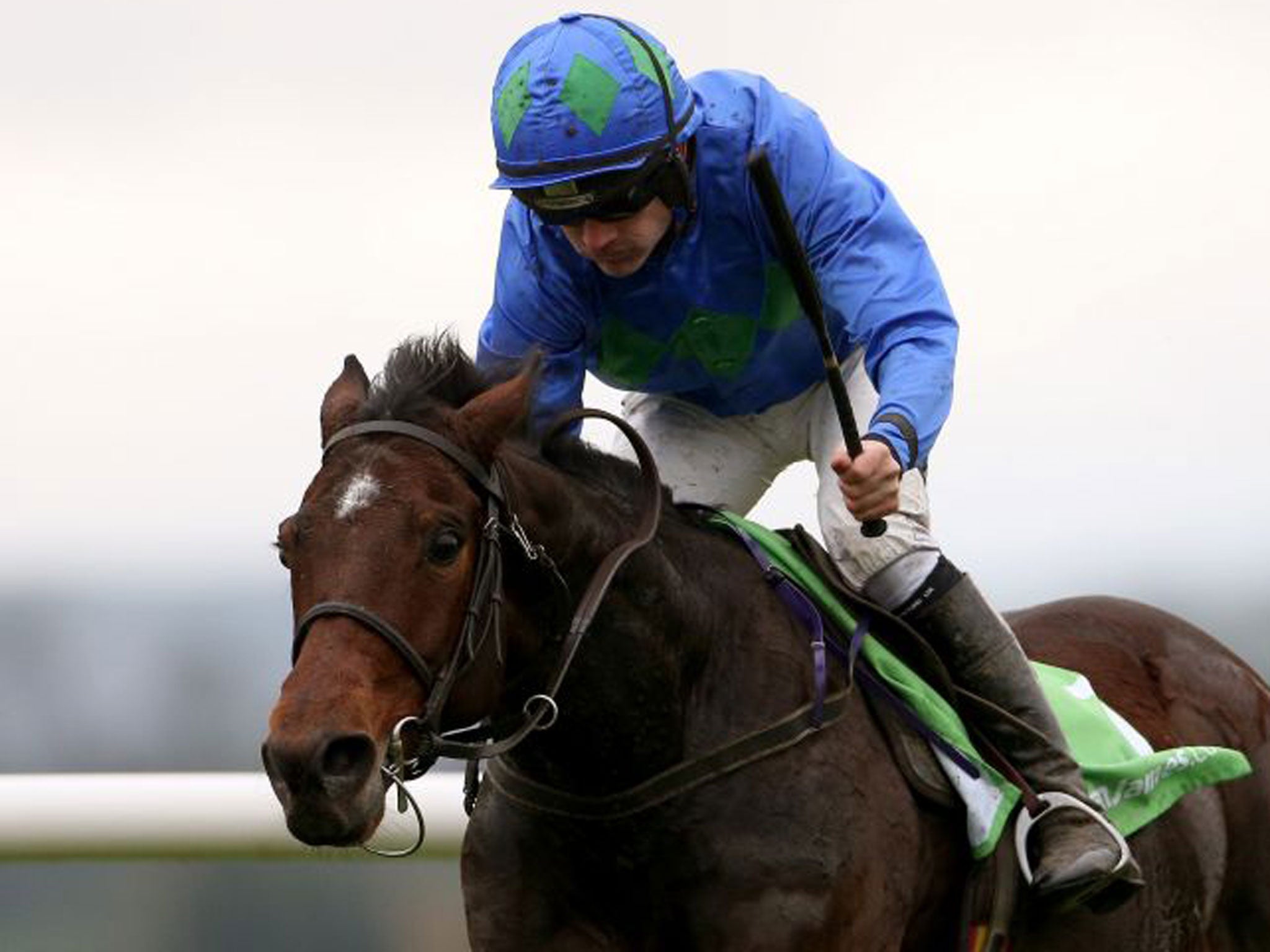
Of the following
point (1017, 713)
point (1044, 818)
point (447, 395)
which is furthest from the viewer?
point (1017, 713)

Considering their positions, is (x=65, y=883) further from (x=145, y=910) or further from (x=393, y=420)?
(x=393, y=420)

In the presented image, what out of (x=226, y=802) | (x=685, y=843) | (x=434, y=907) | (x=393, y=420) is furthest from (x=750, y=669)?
(x=434, y=907)

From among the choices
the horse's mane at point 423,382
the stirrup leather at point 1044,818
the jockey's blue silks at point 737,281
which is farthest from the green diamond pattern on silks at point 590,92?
the stirrup leather at point 1044,818

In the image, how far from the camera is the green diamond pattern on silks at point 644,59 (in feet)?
13.7

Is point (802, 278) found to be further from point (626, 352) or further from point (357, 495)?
point (357, 495)

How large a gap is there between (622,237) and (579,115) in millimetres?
244

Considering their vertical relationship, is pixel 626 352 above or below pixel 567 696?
above

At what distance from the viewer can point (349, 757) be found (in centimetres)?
338

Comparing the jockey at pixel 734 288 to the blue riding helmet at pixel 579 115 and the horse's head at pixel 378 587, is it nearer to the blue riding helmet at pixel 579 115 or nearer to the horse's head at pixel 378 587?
the blue riding helmet at pixel 579 115

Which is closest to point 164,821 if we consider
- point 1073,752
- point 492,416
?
point 1073,752

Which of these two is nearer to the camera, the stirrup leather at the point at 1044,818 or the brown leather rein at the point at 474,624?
the brown leather rein at the point at 474,624

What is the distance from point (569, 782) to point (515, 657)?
0.25m

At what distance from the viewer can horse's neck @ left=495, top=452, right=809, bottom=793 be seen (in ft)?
12.9

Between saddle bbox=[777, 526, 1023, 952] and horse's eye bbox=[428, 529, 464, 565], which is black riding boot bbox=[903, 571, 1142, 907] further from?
horse's eye bbox=[428, 529, 464, 565]
